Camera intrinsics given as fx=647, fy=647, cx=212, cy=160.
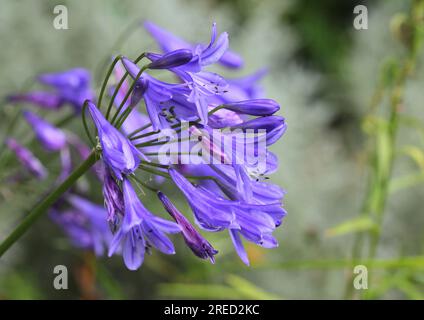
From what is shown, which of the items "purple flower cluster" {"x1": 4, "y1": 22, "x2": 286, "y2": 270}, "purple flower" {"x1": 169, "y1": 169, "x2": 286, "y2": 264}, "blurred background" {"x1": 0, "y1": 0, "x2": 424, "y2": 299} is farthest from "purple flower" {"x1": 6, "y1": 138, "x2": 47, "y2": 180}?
"blurred background" {"x1": 0, "y1": 0, "x2": 424, "y2": 299}

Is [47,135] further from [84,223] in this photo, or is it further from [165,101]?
[165,101]

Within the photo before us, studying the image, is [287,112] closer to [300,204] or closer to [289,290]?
[300,204]

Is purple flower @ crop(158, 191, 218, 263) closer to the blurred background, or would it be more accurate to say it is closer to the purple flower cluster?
the purple flower cluster

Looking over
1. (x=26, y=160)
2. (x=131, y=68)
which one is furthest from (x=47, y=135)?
(x=131, y=68)

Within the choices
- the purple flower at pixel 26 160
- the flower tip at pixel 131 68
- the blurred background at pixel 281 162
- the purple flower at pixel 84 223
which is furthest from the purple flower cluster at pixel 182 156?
the blurred background at pixel 281 162

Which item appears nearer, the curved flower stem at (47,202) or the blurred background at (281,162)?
the curved flower stem at (47,202)

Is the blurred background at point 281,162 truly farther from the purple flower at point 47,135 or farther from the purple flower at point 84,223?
the purple flower at point 47,135
